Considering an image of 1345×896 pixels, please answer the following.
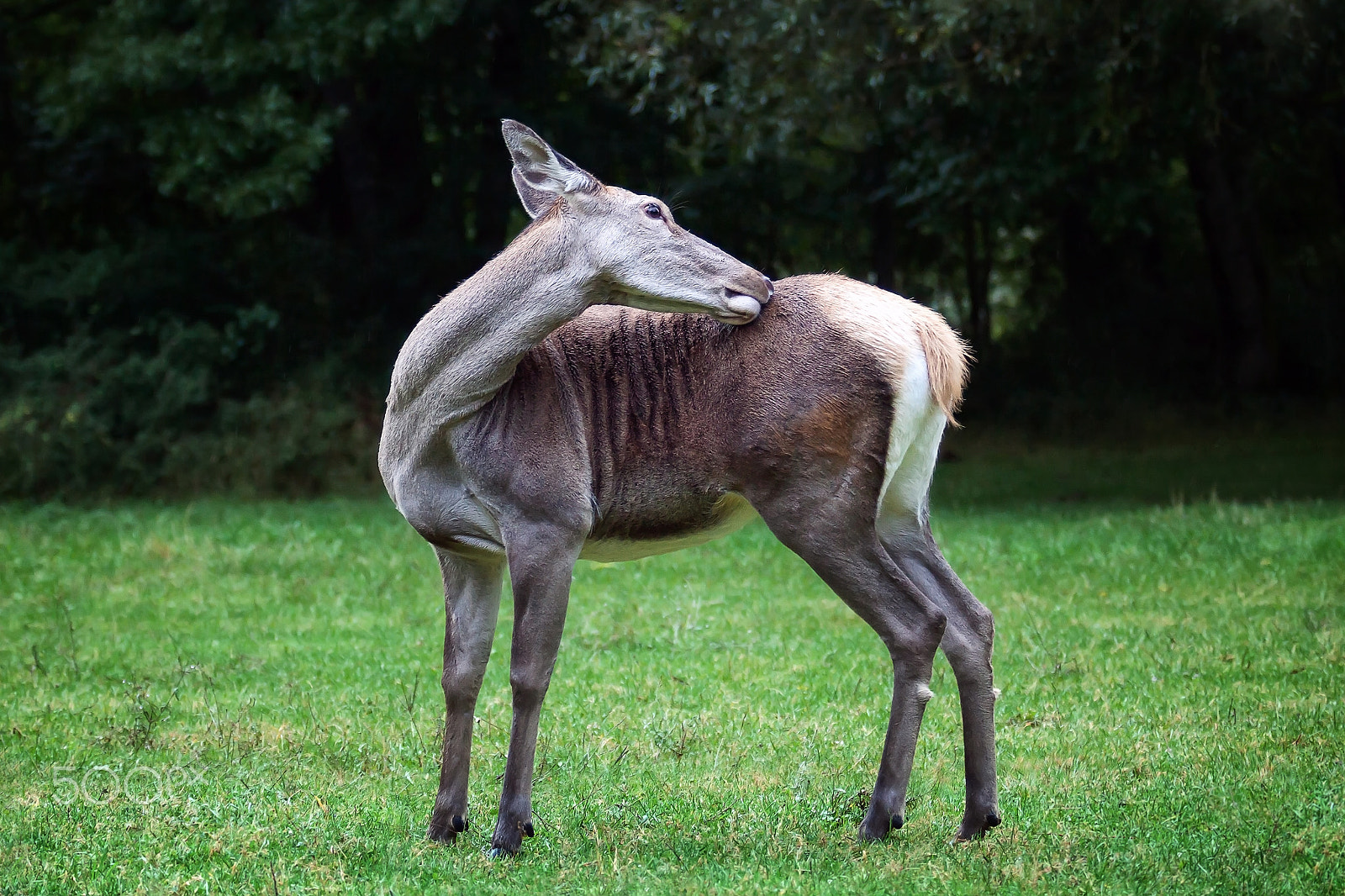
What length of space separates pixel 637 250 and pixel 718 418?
0.63 m

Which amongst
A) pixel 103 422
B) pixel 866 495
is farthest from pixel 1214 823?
pixel 103 422

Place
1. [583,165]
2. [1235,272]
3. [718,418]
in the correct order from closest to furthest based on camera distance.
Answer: [718,418], [583,165], [1235,272]

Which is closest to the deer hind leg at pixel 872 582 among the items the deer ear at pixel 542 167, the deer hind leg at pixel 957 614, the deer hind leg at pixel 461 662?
the deer hind leg at pixel 957 614

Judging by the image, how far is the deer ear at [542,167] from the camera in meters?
4.73

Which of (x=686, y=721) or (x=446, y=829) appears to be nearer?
(x=446, y=829)

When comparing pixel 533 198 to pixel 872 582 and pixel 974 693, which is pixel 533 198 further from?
pixel 974 693

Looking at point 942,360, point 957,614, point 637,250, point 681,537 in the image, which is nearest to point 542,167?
point 637,250

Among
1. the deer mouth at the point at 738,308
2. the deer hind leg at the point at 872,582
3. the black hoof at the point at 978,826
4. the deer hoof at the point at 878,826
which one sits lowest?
the deer hoof at the point at 878,826

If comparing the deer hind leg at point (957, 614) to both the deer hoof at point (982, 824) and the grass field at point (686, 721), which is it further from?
the grass field at point (686, 721)

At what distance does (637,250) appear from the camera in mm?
4637

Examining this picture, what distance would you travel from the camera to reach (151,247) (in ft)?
59.8

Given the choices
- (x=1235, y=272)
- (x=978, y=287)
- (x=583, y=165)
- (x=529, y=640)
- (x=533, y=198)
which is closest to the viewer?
(x=529, y=640)

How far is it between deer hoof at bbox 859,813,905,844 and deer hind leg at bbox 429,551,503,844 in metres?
1.41

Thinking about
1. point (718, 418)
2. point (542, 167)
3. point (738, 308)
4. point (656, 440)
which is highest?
point (542, 167)
